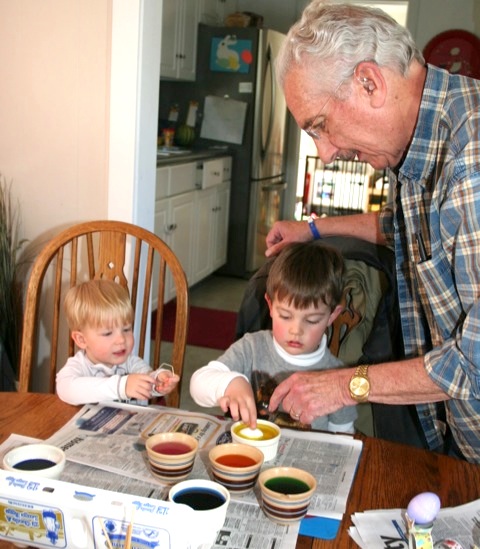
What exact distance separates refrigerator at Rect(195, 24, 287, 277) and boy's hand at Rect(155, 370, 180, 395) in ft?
13.4

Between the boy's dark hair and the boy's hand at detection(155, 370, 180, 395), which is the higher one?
the boy's dark hair

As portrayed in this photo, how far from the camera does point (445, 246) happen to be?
1.31 metres

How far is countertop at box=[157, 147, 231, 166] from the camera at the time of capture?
437 cm

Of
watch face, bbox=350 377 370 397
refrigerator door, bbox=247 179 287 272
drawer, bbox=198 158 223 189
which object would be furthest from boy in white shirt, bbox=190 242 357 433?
refrigerator door, bbox=247 179 287 272

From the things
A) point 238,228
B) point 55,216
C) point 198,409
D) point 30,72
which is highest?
point 30,72

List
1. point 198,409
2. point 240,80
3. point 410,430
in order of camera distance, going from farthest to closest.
→ point 240,80
point 198,409
point 410,430

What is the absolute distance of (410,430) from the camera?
5.77 feet

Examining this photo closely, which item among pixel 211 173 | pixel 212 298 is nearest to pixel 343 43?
pixel 211 173

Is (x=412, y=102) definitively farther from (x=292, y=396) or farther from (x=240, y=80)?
(x=240, y=80)

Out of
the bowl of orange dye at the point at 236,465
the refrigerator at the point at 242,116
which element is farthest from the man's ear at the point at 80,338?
the refrigerator at the point at 242,116

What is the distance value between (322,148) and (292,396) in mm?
505

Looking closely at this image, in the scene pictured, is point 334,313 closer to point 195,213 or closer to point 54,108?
point 54,108

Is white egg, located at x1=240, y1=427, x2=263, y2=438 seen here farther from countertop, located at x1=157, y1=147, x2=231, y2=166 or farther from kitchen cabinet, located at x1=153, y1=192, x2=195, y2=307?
countertop, located at x1=157, y1=147, x2=231, y2=166

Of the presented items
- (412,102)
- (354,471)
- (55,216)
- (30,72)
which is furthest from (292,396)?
(30,72)
